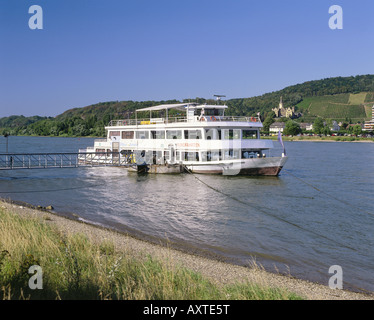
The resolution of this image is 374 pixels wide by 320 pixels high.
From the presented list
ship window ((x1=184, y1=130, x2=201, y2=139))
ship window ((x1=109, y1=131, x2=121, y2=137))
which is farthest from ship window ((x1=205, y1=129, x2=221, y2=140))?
ship window ((x1=109, y1=131, x2=121, y2=137))

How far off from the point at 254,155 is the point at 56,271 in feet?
86.9

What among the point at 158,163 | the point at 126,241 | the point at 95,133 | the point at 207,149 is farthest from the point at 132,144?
the point at 95,133

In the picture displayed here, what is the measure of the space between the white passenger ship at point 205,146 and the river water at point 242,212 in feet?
3.64

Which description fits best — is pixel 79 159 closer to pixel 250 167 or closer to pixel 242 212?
pixel 250 167

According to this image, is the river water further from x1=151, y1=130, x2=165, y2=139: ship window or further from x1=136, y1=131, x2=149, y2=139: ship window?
x1=136, y1=131, x2=149, y2=139: ship window

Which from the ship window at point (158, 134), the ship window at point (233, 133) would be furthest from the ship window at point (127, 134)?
the ship window at point (233, 133)

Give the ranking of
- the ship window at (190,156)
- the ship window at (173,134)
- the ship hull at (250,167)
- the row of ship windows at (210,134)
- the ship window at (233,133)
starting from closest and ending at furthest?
1. the ship hull at (250,167)
2. the ship window at (233,133)
3. the row of ship windows at (210,134)
4. the ship window at (190,156)
5. the ship window at (173,134)

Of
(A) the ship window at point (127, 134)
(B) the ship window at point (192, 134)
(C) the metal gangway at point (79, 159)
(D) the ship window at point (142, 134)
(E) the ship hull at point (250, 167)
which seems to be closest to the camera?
(C) the metal gangway at point (79, 159)

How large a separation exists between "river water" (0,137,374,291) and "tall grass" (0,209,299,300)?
9.37ft

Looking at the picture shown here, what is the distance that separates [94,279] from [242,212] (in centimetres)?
1297

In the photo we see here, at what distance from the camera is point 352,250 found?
1354 cm

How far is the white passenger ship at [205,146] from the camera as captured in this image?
31047 mm

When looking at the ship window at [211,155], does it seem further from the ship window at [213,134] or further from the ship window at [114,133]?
the ship window at [114,133]
